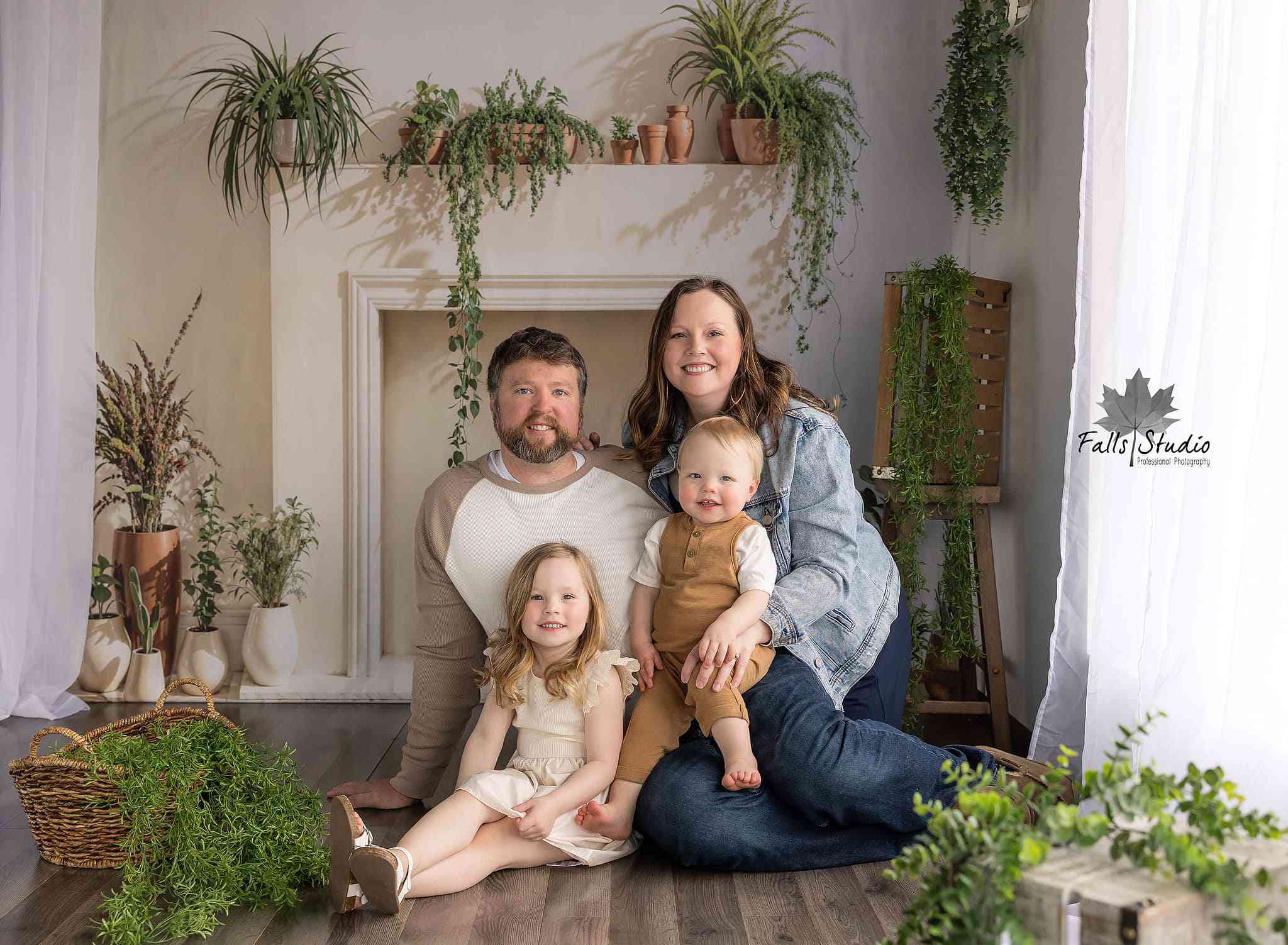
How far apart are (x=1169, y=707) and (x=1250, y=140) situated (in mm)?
902

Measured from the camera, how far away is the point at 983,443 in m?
3.03

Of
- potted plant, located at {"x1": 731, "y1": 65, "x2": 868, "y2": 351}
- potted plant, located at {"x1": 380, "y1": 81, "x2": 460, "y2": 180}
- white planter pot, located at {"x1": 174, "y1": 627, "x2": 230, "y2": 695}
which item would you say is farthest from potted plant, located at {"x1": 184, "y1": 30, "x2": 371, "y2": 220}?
white planter pot, located at {"x1": 174, "y1": 627, "x2": 230, "y2": 695}

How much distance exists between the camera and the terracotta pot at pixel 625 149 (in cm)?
335

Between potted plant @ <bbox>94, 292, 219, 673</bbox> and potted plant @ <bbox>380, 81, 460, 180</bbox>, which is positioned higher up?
potted plant @ <bbox>380, 81, 460, 180</bbox>

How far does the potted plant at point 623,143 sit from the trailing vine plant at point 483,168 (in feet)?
0.15

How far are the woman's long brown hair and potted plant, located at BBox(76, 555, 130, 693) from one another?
179cm

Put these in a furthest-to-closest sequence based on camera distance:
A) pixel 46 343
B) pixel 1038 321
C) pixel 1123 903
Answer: pixel 46 343 → pixel 1038 321 → pixel 1123 903

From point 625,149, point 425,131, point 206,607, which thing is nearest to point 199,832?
point 206,607

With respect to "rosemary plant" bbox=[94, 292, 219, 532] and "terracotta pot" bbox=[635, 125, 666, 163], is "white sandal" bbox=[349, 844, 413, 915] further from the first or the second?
"terracotta pot" bbox=[635, 125, 666, 163]

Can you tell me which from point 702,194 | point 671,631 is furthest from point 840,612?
point 702,194

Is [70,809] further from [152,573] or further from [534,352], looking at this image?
[152,573]

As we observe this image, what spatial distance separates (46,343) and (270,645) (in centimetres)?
104

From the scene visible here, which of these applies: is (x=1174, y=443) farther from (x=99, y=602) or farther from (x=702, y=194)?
(x=99, y=602)

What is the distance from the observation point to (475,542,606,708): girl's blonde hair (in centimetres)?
→ 214
